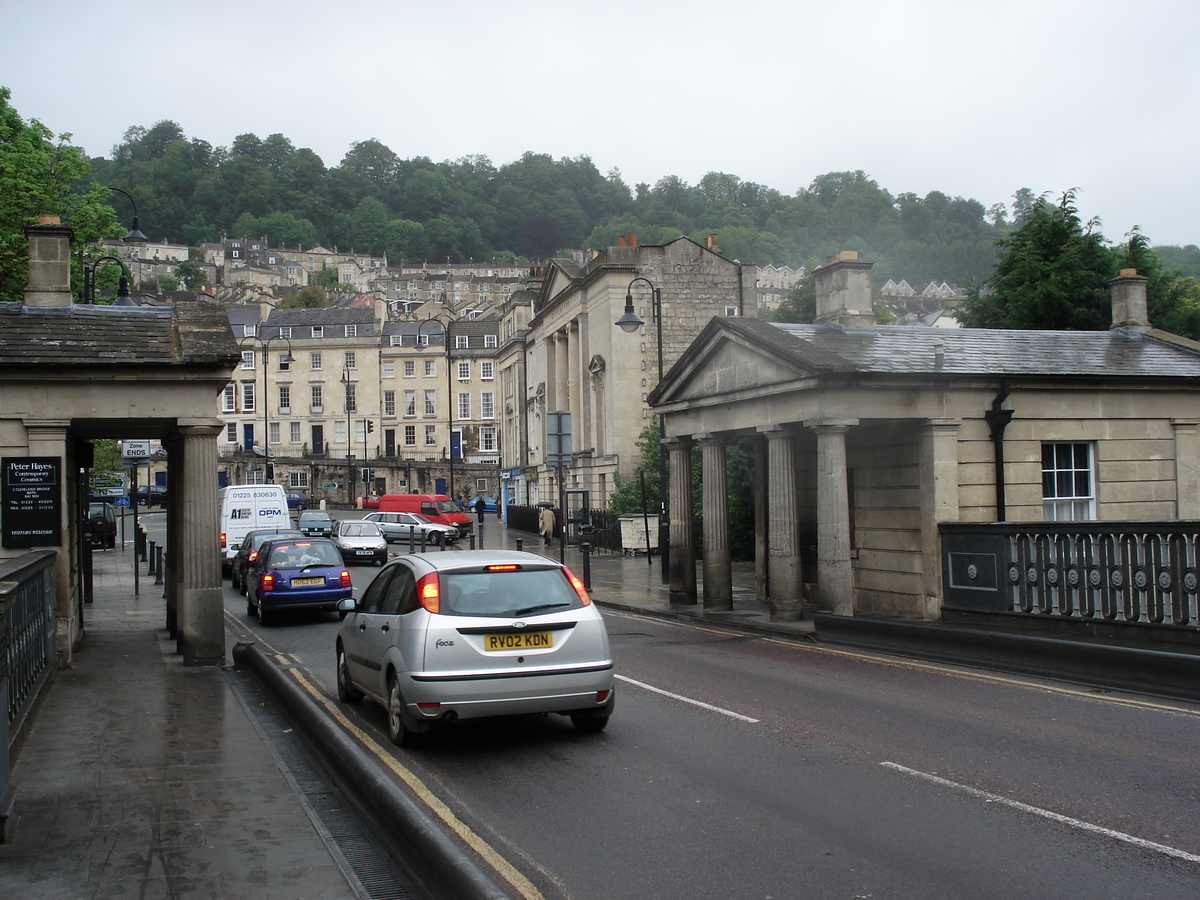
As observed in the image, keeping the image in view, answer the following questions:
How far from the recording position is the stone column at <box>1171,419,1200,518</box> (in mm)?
17078

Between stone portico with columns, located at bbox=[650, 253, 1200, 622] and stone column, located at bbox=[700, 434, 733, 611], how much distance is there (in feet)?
0.09

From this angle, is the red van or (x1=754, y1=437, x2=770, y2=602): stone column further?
the red van

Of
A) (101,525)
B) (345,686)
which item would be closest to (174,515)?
(345,686)

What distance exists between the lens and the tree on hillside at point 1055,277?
116 ft

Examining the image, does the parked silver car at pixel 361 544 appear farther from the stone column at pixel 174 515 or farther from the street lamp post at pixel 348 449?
the street lamp post at pixel 348 449

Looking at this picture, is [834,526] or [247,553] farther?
[247,553]

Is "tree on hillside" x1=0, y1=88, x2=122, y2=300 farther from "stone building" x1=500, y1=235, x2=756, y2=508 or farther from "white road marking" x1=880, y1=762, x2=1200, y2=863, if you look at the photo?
"white road marking" x1=880, y1=762, x2=1200, y2=863

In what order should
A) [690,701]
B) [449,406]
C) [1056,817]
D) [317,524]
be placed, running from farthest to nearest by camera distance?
1. [449,406]
2. [317,524]
3. [690,701]
4. [1056,817]

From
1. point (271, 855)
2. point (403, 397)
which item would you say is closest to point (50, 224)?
point (271, 855)

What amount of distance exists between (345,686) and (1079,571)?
854 centimetres

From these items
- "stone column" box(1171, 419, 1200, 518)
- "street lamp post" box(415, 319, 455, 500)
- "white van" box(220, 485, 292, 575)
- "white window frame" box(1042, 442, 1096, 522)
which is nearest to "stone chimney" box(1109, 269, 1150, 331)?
"stone column" box(1171, 419, 1200, 518)

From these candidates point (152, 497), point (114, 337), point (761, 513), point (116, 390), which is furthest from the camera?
point (152, 497)

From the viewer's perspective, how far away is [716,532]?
19328 mm

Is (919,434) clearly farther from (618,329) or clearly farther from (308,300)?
(308,300)
